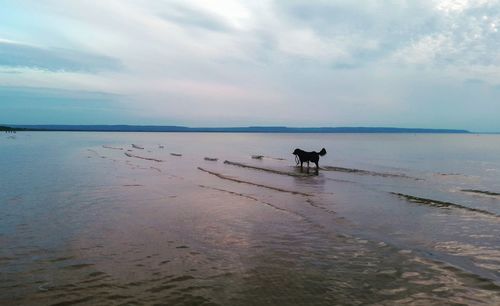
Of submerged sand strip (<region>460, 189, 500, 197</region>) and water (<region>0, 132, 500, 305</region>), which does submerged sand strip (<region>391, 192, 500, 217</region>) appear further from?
submerged sand strip (<region>460, 189, 500, 197</region>)

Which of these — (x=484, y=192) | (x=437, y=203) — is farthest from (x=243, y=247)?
(x=484, y=192)

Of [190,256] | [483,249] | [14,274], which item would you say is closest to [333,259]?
[190,256]

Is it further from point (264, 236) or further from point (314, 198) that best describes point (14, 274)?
point (314, 198)

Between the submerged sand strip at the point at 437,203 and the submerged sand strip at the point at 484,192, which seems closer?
the submerged sand strip at the point at 437,203

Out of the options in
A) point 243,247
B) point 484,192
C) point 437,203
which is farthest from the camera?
point 484,192

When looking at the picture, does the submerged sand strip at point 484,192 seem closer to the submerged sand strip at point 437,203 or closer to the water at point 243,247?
the water at point 243,247

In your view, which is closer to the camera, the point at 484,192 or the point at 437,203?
the point at 437,203

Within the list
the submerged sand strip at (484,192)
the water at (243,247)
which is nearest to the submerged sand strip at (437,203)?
the water at (243,247)

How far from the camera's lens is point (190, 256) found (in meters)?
9.13

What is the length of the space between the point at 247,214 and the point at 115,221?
4676 mm

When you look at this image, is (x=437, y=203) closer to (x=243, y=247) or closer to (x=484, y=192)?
(x=484, y=192)

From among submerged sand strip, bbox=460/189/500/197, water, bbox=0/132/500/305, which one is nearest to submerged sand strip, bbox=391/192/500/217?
water, bbox=0/132/500/305

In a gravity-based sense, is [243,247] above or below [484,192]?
below

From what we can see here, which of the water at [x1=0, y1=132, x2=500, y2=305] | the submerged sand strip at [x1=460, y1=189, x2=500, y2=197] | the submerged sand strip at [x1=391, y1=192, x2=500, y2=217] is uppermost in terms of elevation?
the submerged sand strip at [x1=460, y1=189, x2=500, y2=197]
